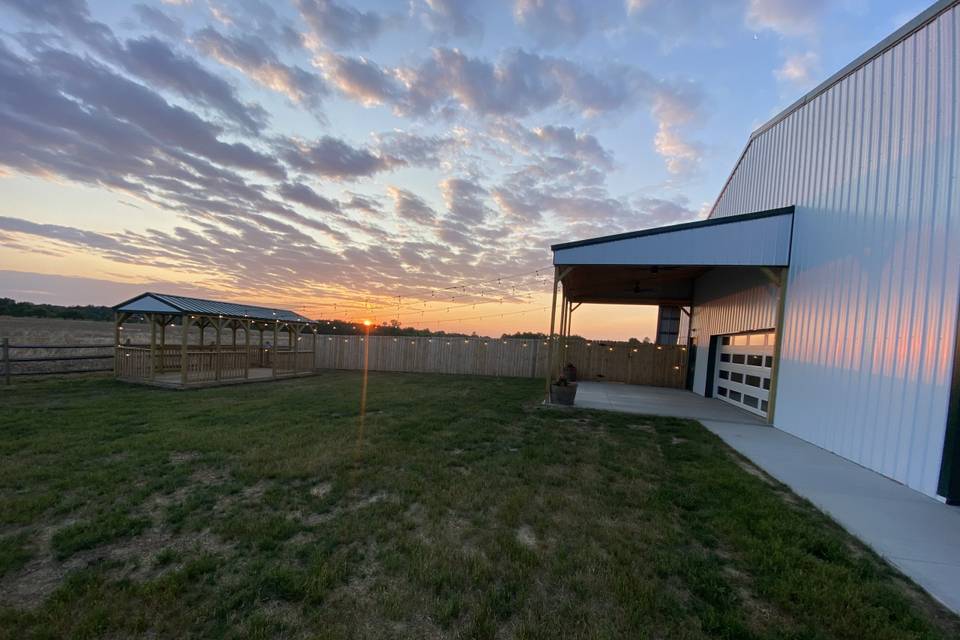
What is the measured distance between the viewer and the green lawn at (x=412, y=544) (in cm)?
203

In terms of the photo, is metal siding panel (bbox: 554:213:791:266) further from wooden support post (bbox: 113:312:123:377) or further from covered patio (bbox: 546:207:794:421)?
wooden support post (bbox: 113:312:123:377)

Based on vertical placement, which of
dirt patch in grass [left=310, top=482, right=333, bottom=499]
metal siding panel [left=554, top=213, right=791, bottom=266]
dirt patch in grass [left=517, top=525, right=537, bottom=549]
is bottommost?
dirt patch in grass [left=310, top=482, right=333, bottom=499]

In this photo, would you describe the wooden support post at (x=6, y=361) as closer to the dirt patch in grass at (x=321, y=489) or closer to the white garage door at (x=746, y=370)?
the dirt patch in grass at (x=321, y=489)

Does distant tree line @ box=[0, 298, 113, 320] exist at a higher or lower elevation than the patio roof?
lower

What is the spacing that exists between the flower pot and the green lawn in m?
3.22

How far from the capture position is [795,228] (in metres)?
7.01

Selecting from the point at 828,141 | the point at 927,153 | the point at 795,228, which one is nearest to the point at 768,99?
the point at 828,141

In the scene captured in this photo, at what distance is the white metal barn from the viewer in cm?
416

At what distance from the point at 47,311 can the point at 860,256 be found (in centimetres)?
4319

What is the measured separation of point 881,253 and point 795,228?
2304 mm

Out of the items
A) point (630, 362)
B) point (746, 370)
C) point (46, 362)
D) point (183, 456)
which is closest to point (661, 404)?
point (746, 370)

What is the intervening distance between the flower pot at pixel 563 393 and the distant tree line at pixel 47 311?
99.5ft

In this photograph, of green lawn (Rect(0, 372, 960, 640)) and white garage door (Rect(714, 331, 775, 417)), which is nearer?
green lawn (Rect(0, 372, 960, 640))

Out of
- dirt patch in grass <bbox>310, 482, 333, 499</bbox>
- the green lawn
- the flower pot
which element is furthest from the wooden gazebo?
the flower pot
